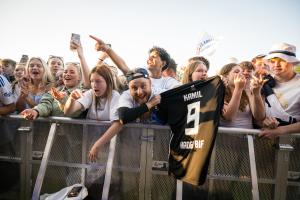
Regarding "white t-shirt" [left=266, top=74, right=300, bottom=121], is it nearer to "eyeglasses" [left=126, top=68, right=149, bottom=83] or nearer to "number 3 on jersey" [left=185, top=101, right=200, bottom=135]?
"number 3 on jersey" [left=185, top=101, right=200, bottom=135]

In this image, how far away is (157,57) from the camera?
387 cm

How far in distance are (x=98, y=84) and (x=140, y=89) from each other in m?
0.58

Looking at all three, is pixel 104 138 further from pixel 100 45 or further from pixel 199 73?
pixel 100 45

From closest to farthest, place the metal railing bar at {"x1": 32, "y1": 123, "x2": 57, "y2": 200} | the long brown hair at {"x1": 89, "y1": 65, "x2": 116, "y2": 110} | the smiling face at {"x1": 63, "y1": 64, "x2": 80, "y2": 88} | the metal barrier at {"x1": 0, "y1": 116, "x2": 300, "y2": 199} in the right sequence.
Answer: the metal barrier at {"x1": 0, "y1": 116, "x2": 300, "y2": 199}
the metal railing bar at {"x1": 32, "y1": 123, "x2": 57, "y2": 200}
the long brown hair at {"x1": 89, "y1": 65, "x2": 116, "y2": 110}
the smiling face at {"x1": 63, "y1": 64, "x2": 80, "y2": 88}

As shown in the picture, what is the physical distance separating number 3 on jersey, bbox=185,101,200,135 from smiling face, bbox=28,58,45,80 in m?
2.65

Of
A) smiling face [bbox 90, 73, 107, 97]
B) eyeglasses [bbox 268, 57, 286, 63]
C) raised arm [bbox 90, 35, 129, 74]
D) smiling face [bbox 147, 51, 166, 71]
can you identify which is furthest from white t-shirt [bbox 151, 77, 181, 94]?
eyeglasses [bbox 268, 57, 286, 63]

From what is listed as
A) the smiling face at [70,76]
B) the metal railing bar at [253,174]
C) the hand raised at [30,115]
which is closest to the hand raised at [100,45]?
the smiling face at [70,76]

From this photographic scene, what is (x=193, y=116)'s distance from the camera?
2.79 m

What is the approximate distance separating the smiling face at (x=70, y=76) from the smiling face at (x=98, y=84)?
72 cm

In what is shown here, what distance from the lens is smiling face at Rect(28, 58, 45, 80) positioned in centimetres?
394

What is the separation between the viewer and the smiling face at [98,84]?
3066 mm

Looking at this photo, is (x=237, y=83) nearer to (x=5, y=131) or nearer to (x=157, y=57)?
(x=157, y=57)

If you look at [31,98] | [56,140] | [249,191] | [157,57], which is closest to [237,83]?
[249,191]

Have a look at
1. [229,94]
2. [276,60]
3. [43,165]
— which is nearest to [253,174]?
[229,94]
